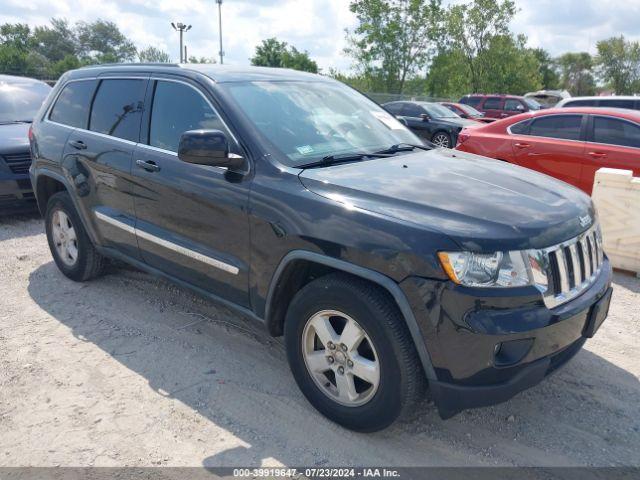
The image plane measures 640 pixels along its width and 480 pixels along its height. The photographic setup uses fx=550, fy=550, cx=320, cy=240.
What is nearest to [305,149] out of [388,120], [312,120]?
[312,120]

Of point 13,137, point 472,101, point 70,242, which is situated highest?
point 472,101

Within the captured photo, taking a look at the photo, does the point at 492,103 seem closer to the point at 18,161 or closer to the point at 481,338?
the point at 18,161

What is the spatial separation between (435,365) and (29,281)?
13.7 ft

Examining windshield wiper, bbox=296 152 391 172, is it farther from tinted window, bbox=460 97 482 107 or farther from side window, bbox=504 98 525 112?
tinted window, bbox=460 97 482 107

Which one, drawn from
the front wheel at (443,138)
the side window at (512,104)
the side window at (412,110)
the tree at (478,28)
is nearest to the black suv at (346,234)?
the front wheel at (443,138)

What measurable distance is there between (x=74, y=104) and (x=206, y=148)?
241 cm

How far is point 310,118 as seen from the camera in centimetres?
354

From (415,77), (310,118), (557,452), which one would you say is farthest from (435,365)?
(415,77)

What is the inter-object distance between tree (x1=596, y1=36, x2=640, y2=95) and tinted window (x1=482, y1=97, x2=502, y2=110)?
3865 centimetres

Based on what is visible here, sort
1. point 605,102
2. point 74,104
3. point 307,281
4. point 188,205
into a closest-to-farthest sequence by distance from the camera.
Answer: point 307,281 → point 188,205 → point 74,104 → point 605,102

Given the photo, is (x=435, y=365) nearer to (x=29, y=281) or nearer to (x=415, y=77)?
(x=29, y=281)

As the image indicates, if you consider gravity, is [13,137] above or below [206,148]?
below

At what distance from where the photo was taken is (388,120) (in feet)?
13.8

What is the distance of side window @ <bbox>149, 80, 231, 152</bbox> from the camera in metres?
3.49
